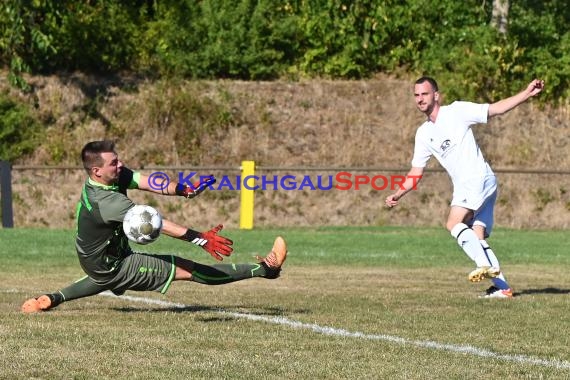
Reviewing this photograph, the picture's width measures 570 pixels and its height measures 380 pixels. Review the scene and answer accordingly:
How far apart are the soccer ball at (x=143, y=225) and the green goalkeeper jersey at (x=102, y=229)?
0.24 metres

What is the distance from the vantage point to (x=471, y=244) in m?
11.2

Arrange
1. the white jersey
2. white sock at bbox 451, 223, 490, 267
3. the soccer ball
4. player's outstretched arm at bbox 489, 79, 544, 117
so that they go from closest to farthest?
the soccer ball < player's outstretched arm at bbox 489, 79, 544, 117 < white sock at bbox 451, 223, 490, 267 < the white jersey

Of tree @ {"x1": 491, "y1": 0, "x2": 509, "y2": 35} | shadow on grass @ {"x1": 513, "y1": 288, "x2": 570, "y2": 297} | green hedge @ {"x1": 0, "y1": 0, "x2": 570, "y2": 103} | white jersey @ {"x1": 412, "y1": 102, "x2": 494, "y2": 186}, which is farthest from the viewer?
tree @ {"x1": 491, "y1": 0, "x2": 509, "y2": 35}

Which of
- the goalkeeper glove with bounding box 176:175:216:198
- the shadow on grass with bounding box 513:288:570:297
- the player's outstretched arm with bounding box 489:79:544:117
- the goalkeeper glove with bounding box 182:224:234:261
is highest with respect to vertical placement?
the player's outstretched arm with bounding box 489:79:544:117

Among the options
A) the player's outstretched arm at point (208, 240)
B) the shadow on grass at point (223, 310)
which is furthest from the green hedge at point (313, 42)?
the player's outstretched arm at point (208, 240)

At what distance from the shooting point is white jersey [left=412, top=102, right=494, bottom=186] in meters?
11.5

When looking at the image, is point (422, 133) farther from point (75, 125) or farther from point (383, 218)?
point (75, 125)

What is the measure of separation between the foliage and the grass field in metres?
12.8

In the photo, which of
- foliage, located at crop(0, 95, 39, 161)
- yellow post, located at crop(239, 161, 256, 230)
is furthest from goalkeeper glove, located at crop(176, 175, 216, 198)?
foliage, located at crop(0, 95, 39, 161)

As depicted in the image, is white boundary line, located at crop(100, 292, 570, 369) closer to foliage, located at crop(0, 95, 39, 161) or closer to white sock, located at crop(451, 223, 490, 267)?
white sock, located at crop(451, 223, 490, 267)

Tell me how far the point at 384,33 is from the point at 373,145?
11.4 feet

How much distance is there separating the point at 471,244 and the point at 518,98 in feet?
4.70

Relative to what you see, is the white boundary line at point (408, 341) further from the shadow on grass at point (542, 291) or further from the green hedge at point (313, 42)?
the green hedge at point (313, 42)

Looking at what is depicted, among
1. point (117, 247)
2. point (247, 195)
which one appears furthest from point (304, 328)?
point (247, 195)
